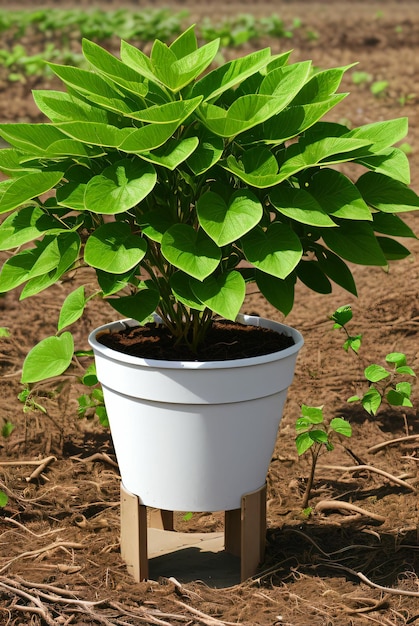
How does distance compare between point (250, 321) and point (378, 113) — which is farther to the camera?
point (378, 113)

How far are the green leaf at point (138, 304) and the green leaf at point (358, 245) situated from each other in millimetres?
418

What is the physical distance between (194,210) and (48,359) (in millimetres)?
504

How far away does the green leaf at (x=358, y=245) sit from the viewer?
6.70 ft

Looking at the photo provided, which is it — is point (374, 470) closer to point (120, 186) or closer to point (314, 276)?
point (314, 276)

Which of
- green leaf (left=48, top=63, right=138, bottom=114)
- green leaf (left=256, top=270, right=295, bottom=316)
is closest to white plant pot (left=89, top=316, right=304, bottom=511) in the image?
green leaf (left=256, top=270, right=295, bottom=316)

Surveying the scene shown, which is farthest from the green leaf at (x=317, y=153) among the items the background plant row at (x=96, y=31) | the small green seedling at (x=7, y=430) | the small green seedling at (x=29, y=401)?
the background plant row at (x=96, y=31)

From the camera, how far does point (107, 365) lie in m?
2.11

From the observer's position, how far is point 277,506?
8.73 feet

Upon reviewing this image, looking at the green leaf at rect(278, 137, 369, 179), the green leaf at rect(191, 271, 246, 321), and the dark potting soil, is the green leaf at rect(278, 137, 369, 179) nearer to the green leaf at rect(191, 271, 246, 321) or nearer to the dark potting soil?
the green leaf at rect(191, 271, 246, 321)

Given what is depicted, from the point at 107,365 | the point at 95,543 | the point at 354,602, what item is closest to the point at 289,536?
the point at 354,602

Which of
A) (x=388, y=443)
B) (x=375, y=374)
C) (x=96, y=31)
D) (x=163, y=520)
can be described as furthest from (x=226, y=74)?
(x=96, y=31)

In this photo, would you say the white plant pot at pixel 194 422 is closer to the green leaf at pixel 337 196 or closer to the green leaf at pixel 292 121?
the green leaf at pixel 337 196

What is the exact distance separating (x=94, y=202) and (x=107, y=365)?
424mm

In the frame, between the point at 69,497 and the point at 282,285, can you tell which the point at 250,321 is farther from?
the point at 69,497
